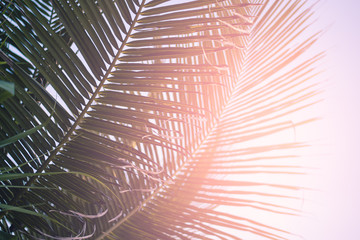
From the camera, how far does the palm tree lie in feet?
1.72

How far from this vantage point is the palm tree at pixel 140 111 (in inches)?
20.6

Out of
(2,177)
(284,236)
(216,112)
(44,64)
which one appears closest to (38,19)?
(44,64)

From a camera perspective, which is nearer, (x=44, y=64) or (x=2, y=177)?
(x=2, y=177)

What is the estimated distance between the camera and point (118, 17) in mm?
559

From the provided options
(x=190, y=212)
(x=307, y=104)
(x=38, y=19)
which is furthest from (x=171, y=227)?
(x=38, y=19)

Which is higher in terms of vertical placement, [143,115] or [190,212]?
[143,115]

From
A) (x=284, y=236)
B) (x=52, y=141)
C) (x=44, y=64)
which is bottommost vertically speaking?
(x=284, y=236)

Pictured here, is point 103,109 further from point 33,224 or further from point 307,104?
point 307,104

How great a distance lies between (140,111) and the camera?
0.56m

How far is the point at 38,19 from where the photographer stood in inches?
20.1

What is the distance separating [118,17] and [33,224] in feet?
1.51

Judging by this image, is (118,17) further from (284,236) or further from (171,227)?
(284,236)

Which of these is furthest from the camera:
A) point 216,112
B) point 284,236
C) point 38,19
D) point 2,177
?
point 216,112

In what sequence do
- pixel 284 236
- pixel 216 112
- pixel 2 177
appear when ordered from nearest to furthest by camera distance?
pixel 2 177, pixel 284 236, pixel 216 112
